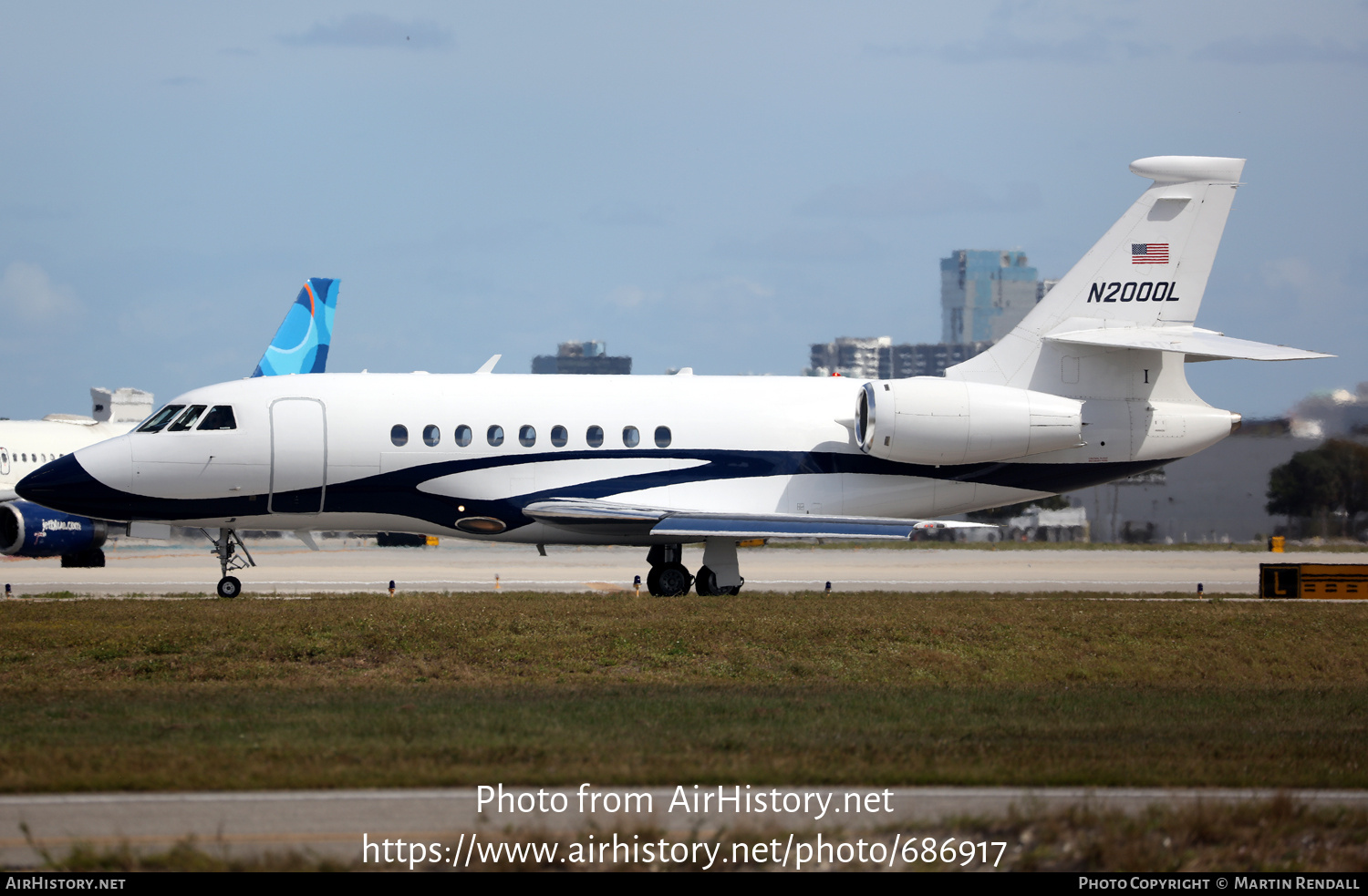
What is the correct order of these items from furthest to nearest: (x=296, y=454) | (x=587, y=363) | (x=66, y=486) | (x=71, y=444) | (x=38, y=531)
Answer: (x=587, y=363)
(x=71, y=444)
(x=38, y=531)
(x=296, y=454)
(x=66, y=486)

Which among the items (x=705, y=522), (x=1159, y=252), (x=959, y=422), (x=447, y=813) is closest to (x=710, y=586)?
(x=705, y=522)

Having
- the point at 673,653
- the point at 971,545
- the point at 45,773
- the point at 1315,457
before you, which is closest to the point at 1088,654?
the point at 673,653

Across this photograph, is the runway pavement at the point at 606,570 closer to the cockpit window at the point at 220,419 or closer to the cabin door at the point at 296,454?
the cabin door at the point at 296,454

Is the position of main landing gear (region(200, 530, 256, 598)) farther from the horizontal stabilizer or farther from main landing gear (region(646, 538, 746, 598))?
the horizontal stabilizer

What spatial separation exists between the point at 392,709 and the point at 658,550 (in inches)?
515

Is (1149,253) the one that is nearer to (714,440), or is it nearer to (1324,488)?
(714,440)

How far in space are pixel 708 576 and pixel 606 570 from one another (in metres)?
14.5

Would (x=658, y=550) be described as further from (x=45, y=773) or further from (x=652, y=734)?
(x=45, y=773)

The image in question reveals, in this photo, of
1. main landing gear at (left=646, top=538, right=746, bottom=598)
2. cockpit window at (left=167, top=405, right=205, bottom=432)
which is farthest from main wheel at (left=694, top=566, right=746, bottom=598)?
cockpit window at (left=167, top=405, right=205, bottom=432)

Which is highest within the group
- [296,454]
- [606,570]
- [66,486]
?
[296,454]

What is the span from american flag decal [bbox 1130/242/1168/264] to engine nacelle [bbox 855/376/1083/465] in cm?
300

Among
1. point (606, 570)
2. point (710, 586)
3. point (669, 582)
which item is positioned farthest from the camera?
point (606, 570)

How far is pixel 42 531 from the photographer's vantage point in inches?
1288

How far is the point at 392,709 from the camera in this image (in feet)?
46.1
